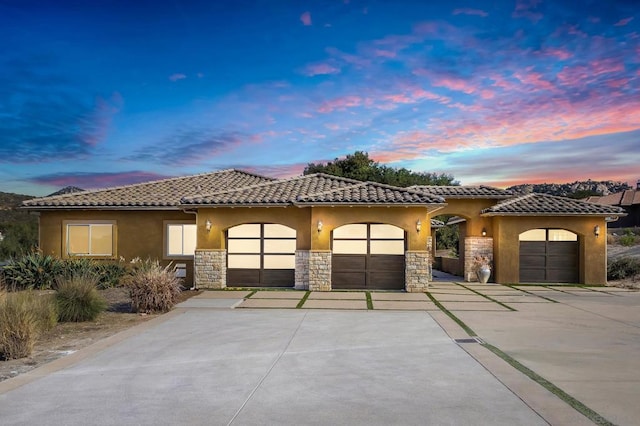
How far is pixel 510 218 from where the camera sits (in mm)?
21812

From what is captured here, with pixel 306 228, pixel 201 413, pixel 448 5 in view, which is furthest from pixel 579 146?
pixel 201 413

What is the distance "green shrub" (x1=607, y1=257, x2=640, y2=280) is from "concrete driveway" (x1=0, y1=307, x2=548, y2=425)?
55.3 ft

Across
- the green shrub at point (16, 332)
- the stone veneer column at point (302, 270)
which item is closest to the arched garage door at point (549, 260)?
the stone veneer column at point (302, 270)

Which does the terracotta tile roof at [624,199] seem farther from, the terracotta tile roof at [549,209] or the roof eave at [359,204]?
the roof eave at [359,204]

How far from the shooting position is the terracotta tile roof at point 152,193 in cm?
2034

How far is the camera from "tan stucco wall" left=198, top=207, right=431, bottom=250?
1831 cm

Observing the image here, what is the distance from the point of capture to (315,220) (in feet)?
60.4

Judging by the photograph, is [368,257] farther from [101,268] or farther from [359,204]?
[101,268]

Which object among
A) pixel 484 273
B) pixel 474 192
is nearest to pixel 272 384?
pixel 484 273

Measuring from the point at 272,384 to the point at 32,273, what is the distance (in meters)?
15.4

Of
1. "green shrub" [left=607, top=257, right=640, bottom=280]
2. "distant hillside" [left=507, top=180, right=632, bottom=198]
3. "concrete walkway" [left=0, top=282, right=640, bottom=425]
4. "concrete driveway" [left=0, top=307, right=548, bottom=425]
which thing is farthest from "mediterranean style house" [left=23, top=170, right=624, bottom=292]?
"distant hillside" [left=507, top=180, right=632, bottom=198]

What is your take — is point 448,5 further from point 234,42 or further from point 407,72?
point 234,42

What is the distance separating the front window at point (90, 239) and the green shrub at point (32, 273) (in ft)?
6.68

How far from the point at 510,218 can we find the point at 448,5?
1013cm
